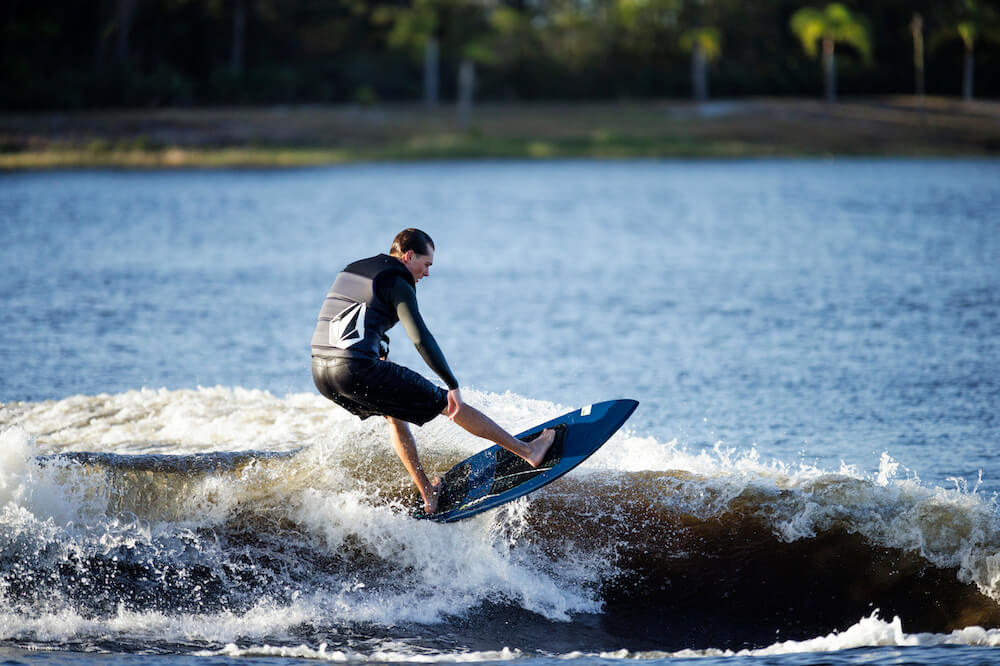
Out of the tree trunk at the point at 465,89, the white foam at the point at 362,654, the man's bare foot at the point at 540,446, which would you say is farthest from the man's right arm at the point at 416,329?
the tree trunk at the point at 465,89

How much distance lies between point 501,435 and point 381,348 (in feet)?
3.10

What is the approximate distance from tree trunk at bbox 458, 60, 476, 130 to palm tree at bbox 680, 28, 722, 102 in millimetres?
14556

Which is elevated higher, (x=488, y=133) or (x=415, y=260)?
(x=488, y=133)

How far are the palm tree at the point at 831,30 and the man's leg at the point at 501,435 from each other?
76.3 metres

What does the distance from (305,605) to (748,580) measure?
2.89 m

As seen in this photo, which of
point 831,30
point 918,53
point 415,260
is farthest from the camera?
point 918,53

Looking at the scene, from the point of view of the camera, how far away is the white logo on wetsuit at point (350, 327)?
7723 millimetres

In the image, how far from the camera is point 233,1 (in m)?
81.7

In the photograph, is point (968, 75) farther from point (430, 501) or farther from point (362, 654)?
point (362, 654)

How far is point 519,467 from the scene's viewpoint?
27.4 feet

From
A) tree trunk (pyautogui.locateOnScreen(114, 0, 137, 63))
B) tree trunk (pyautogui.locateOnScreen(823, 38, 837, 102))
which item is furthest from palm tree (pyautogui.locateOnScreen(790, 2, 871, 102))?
tree trunk (pyautogui.locateOnScreen(114, 0, 137, 63))

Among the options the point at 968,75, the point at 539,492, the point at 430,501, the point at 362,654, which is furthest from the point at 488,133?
the point at 362,654

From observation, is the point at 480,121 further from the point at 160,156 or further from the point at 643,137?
the point at 160,156

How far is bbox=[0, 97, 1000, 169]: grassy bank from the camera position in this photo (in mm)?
61750
